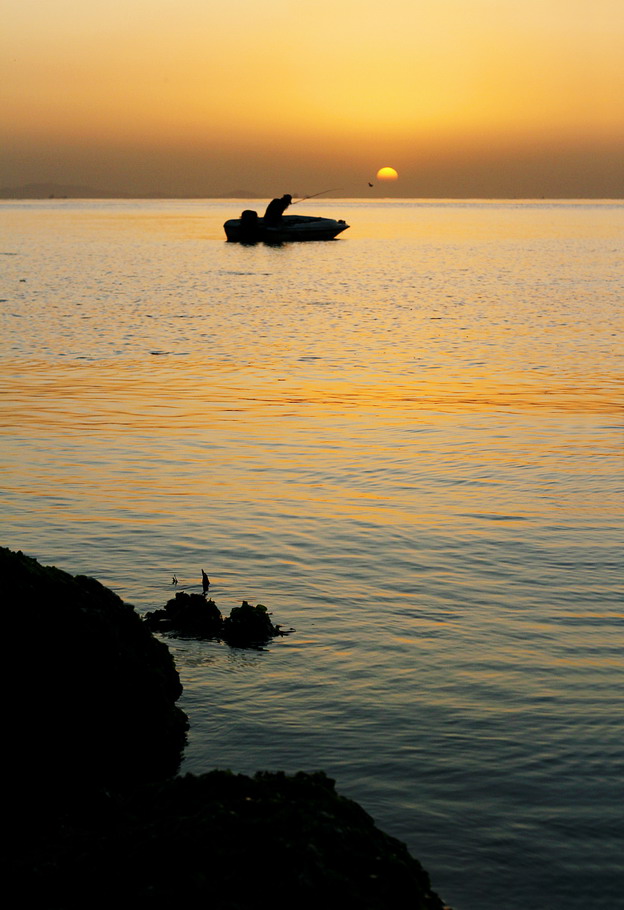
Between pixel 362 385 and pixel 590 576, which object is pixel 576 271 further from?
pixel 590 576

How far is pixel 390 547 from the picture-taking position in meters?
10.9

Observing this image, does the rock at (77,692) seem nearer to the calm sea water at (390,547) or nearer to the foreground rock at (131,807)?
the foreground rock at (131,807)

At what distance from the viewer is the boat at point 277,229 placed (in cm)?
9294

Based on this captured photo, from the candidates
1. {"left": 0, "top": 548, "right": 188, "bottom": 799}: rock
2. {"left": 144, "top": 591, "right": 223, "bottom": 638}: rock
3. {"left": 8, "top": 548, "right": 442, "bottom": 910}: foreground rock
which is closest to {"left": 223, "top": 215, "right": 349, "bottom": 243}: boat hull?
{"left": 144, "top": 591, "right": 223, "bottom": 638}: rock

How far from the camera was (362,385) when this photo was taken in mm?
22078

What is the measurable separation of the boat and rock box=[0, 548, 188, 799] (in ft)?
281

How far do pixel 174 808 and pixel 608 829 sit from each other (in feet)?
8.43

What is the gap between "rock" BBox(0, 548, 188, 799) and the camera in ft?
19.2

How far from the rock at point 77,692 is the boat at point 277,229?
85685 millimetres

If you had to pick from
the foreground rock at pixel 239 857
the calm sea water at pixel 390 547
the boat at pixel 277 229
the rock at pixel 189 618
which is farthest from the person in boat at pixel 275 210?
the foreground rock at pixel 239 857

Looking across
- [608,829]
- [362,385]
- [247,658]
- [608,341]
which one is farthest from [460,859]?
[608,341]

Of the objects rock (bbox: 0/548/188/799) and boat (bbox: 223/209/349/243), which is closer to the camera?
rock (bbox: 0/548/188/799)

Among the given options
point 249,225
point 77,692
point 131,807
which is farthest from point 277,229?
point 131,807

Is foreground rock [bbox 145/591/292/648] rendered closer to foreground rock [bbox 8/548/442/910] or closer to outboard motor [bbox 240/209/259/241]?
foreground rock [bbox 8/548/442/910]
